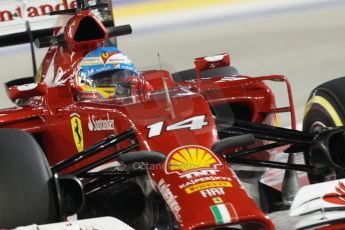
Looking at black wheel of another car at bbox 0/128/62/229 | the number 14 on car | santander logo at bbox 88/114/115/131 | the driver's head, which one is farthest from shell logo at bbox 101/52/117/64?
black wheel of another car at bbox 0/128/62/229

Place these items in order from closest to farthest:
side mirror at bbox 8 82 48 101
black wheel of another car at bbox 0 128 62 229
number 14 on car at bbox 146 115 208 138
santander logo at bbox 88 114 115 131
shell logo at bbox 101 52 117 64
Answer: black wheel of another car at bbox 0 128 62 229
number 14 on car at bbox 146 115 208 138
santander logo at bbox 88 114 115 131
side mirror at bbox 8 82 48 101
shell logo at bbox 101 52 117 64

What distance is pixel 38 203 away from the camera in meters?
2.88

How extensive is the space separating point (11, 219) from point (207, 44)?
5389 mm

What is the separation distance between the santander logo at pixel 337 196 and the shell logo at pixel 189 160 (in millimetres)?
406

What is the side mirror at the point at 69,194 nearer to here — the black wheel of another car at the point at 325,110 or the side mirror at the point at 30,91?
the side mirror at the point at 30,91

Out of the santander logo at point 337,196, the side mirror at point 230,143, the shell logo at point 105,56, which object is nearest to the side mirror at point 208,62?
the shell logo at point 105,56

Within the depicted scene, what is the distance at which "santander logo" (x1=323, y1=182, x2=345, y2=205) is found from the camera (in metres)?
2.67

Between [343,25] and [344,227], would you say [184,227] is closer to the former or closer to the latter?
[344,227]

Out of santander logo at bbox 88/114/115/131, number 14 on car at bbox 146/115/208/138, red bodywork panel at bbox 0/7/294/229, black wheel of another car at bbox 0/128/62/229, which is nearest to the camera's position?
red bodywork panel at bbox 0/7/294/229

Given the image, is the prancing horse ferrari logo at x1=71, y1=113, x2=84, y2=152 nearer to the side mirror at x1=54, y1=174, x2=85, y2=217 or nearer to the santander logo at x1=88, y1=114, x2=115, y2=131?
the santander logo at x1=88, y1=114, x2=115, y2=131

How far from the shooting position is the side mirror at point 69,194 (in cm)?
292

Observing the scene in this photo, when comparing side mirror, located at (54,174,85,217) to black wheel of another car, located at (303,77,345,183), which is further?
black wheel of another car, located at (303,77,345,183)

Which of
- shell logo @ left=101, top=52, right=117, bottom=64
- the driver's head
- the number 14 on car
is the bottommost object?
the number 14 on car

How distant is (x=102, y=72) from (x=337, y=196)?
1.59m
